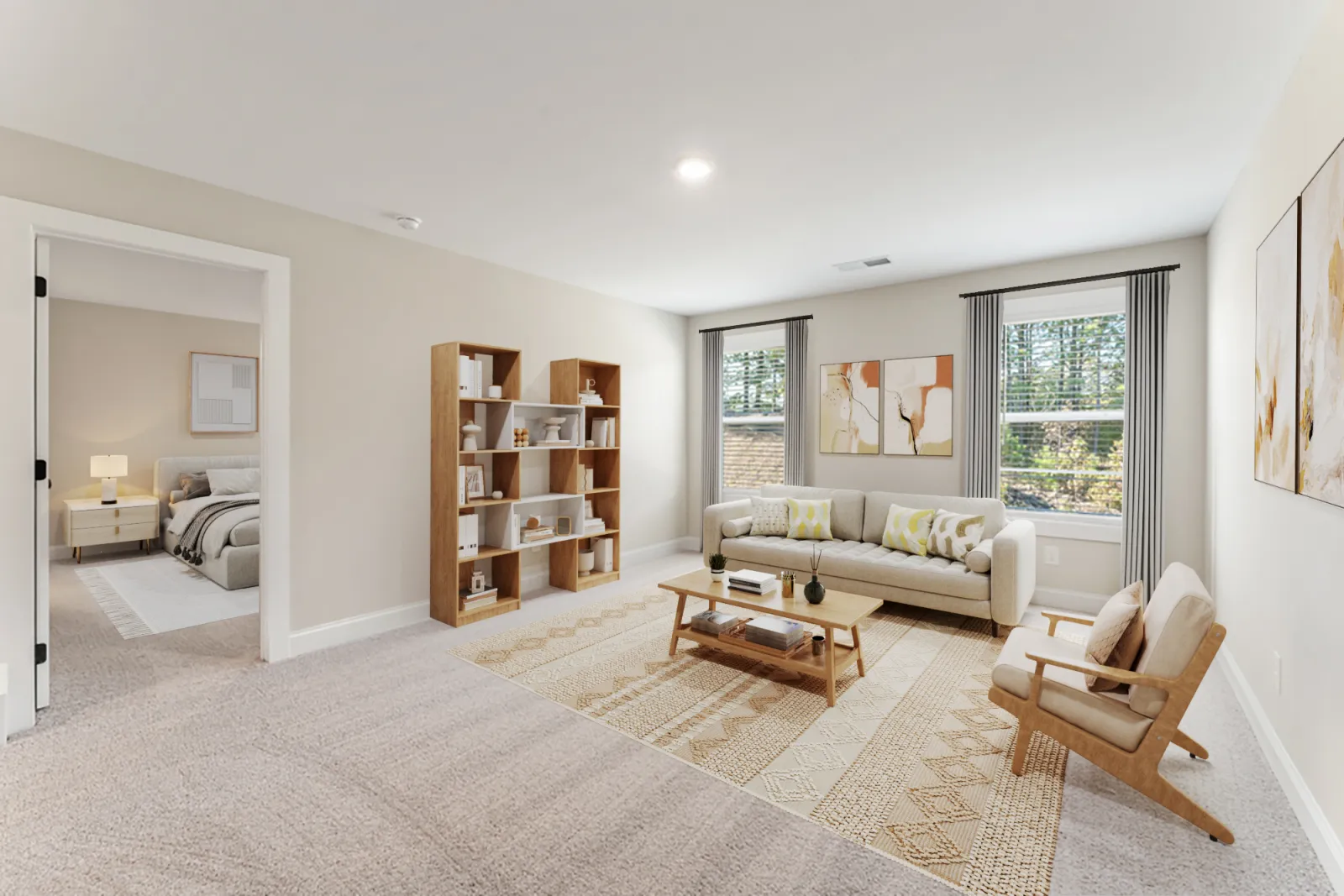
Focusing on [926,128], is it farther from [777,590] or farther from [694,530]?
[694,530]

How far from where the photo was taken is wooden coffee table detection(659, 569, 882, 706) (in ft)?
9.71

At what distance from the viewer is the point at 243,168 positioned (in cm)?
302

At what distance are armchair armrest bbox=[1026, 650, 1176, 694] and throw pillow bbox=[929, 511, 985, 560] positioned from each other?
185 centimetres

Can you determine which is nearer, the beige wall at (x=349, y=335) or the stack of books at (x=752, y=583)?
the beige wall at (x=349, y=335)

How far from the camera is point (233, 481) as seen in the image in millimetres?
6633

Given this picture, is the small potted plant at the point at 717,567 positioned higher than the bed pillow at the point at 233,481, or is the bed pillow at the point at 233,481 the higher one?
the bed pillow at the point at 233,481

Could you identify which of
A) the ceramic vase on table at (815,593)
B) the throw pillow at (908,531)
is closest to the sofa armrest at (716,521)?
the throw pillow at (908,531)

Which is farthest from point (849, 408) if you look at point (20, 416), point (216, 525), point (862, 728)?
point (216, 525)

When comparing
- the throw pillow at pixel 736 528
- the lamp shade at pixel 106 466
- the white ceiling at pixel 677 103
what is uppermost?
the white ceiling at pixel 677 103

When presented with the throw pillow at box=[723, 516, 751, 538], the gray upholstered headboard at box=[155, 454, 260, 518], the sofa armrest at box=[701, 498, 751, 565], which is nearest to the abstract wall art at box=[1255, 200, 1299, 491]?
the throw pillow at box=[723, 516, 751, 538]

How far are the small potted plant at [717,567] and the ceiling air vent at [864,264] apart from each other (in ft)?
8.35

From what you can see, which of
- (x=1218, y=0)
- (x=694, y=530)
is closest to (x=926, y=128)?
(x=1218, y=0)

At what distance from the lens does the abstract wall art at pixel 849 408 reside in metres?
5.44

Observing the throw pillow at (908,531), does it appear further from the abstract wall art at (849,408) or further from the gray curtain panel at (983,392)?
the abstract wall art at (849,408)
